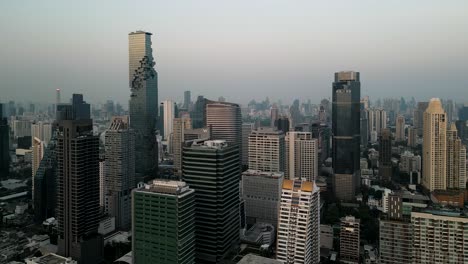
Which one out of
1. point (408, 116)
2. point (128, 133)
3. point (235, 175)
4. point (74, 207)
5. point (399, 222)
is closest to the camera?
point (399, 222)

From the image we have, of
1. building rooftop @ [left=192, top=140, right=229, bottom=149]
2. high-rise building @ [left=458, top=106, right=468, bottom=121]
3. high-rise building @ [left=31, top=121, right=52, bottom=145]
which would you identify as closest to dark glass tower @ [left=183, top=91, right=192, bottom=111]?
high-rise building @ [left=31, top=121, right=52, bottom=145]

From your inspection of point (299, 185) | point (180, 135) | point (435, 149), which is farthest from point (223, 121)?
point (299, 185)

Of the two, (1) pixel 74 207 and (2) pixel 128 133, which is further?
(2) pixel 128 133

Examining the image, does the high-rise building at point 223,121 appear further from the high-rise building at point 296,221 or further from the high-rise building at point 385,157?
the high-rise building at point 296,221

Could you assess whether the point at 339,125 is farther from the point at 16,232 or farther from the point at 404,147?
the point at 16,232

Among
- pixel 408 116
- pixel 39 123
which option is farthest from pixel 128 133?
pixel 408 116

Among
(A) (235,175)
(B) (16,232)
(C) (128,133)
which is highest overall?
(C) (128,133)

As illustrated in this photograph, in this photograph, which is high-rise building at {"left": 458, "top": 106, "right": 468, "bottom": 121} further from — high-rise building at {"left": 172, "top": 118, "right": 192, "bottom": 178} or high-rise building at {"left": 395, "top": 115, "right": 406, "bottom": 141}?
high-rise building at {"left": 172, "top": 118, "right": 192, "bottom": 178}
